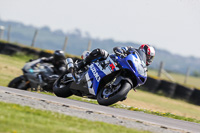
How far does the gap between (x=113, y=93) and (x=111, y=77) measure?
0.62 m

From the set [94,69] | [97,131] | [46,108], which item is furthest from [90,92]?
[97,131]

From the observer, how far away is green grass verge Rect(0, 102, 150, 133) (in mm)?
4316

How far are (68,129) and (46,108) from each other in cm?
159

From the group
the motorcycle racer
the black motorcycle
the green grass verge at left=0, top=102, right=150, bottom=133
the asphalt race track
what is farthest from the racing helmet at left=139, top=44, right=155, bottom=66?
the black motorcycle

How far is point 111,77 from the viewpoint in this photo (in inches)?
342

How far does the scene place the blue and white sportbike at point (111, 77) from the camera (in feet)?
26.7

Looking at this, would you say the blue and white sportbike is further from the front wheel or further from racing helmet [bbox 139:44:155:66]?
racing helmet [bbox 139:44:155:66]

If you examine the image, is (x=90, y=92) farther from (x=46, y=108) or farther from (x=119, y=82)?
(x=46, y=108)

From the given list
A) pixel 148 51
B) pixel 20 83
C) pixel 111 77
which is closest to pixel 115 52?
pixel 111 77

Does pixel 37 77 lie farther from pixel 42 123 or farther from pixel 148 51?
pixel 42 123

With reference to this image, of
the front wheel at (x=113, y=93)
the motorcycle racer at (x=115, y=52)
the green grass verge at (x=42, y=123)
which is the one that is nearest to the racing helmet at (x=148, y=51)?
the motorcycle racer at (x=115, y=52)

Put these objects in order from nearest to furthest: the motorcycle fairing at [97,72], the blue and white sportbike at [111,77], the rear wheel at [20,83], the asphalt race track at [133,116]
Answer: the asphalt race track at [133,116], the blue and white sportbike at [111,77], the motorcycle fairing at [97,72], the rear wheel at [20,83]

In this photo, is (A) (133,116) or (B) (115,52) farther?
(B) (115,52)

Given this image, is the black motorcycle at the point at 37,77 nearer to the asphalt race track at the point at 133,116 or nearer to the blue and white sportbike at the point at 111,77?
the blue and white sportbike at the point at 111,77
